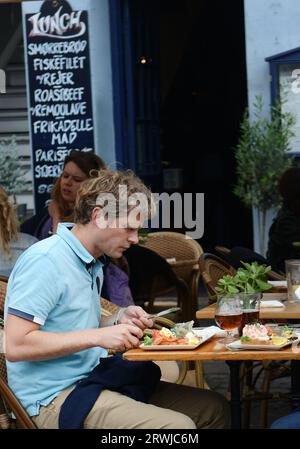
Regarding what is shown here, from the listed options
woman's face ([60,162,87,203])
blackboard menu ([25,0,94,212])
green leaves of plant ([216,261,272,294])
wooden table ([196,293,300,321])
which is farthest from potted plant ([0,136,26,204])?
green leaves of plant ([216,261,272,294])

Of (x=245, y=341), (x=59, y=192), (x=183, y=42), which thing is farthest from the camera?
(x=183, y=42)

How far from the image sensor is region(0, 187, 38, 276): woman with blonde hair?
474cm

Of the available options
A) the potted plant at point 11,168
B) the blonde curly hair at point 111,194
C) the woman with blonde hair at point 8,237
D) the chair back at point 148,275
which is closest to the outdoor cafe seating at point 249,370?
the chair back at point 148,275

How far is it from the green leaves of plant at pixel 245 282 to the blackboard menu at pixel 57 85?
435 centimetres

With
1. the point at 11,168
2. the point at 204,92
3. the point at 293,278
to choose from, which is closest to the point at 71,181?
the point at 293,278

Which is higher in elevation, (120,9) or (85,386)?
(120,9)

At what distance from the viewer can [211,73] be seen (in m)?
12.3

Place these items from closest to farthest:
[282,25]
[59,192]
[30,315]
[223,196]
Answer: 1. [30,315]
2. [59,192]
3. [282,25]
4. [223,196]

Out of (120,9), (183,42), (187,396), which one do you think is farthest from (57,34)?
(187,396)

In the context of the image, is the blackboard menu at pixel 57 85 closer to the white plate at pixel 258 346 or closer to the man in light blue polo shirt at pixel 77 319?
the man in light blue polo shirt at pixel 77 319

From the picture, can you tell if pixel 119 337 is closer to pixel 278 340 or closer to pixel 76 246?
pixel 76 246
